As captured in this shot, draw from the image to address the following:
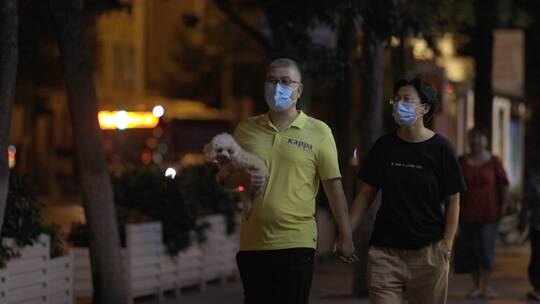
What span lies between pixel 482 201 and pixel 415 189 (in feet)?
20.0

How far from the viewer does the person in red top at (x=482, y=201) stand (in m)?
13.3

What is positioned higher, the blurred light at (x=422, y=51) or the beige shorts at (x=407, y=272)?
the blurred light at (x=422, y=51)

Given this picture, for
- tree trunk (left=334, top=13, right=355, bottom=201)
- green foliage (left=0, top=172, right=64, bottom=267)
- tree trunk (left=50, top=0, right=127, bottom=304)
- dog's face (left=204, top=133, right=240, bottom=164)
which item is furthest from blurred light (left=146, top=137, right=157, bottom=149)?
dog's face (left=204, top=133, right=240, bottom=164)

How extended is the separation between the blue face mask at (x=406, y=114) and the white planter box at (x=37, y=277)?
4.30 m


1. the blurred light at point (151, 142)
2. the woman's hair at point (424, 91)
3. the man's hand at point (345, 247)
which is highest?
the blurred light at point (151, 142)

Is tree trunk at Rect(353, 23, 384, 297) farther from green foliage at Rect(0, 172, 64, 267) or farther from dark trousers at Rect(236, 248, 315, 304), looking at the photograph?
dark trousers at Rect(236, 248, 315, 304)

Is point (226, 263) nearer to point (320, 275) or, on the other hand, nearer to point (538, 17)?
point (320, 275)

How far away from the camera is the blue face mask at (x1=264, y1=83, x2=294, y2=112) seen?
274 inches

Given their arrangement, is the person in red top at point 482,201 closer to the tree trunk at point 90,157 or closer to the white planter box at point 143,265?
the white planter box at point 143,265

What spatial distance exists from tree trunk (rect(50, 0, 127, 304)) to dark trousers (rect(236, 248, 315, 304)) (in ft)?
15.8

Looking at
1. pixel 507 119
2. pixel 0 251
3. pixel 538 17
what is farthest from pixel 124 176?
pixel 538 17

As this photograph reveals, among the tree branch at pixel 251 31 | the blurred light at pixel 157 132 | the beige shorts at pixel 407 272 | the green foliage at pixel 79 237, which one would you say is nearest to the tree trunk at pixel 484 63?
the tree branch at pixel 251 31

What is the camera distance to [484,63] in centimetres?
1947

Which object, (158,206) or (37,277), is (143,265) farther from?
(37,277)
